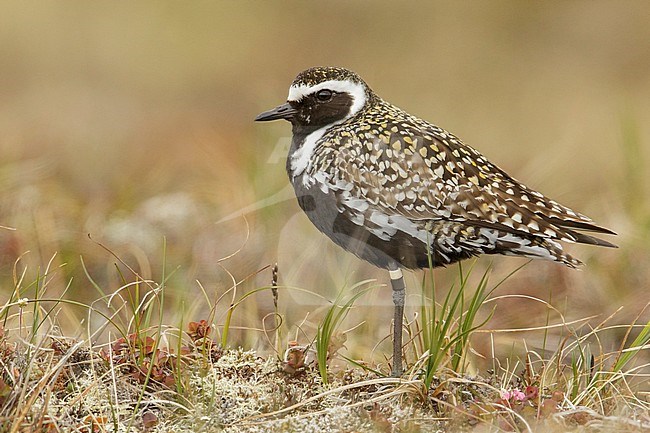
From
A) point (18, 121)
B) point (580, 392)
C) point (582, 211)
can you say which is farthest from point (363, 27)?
point (580, 392)

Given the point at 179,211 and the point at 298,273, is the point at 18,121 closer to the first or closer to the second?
the point at 179,211

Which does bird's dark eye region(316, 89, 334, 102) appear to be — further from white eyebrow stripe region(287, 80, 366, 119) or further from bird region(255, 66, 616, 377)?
bird region(255, 66, 616, 377)

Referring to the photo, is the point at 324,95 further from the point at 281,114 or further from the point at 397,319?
the point at 397,319

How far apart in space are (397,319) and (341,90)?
4.04 feet

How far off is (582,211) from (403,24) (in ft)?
24.6

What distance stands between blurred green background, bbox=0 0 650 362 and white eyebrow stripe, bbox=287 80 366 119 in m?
0.88

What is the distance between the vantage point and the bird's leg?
421 centimetres

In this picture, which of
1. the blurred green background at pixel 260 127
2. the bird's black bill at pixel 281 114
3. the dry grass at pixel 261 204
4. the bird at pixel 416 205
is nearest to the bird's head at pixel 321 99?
the bird's black bill at pixel 281 114

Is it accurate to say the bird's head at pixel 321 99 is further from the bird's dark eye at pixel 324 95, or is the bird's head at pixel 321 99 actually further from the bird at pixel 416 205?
the bird at pixel 416 205

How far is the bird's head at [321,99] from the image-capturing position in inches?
187

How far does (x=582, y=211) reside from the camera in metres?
7.99

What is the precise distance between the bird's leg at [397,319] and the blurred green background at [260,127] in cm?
25

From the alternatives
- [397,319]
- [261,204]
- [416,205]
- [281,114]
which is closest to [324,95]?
[281,114]

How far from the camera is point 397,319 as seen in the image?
4309 millimetres
